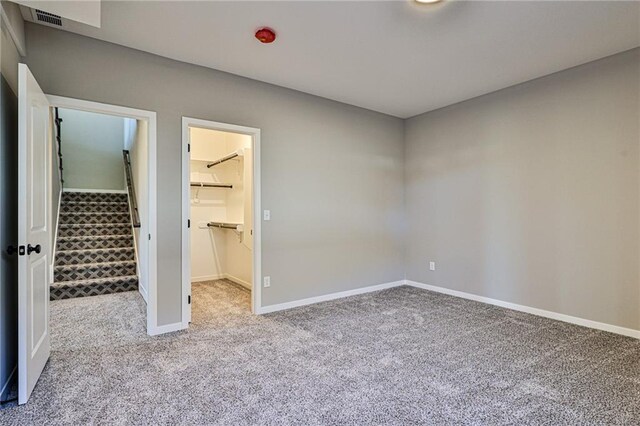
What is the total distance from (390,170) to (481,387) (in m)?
3.31

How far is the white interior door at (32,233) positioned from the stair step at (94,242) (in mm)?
3002

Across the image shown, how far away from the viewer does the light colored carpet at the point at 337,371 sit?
182cm

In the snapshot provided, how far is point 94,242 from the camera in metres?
5.12

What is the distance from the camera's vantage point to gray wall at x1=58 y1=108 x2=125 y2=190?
20.9 feet

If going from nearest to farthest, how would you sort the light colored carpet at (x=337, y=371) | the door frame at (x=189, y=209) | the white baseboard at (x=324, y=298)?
the light colored carpet at (x=337, y=371) → the door frame at (x=189, y=209) → the white baseboard at (x=324, y=298)

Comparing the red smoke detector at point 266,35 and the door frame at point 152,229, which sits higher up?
the red smoke detector at point 266,35

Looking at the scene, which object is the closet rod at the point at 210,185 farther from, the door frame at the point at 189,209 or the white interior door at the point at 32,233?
the white interior door at the point at 32,233

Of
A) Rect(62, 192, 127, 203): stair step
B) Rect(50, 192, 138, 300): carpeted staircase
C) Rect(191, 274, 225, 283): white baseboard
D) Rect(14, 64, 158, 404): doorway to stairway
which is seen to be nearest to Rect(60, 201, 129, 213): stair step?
Rect(50, 192, 138, 300): carpeted staircase

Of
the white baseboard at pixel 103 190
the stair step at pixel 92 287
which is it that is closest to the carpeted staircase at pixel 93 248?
the stair step at pixel 92 287

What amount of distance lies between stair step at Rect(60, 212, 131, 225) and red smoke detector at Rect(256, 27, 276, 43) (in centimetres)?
448

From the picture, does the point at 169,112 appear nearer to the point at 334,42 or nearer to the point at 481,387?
the point at 334,42

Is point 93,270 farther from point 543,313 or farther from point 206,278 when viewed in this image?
point 543,313

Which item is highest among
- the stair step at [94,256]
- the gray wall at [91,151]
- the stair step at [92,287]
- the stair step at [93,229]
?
the gray wall at [91,151]

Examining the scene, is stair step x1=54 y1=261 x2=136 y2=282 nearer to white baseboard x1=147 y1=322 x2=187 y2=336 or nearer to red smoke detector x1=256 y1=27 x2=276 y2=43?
white baseboard x1=147 y1=322 x2=187 y2=336
